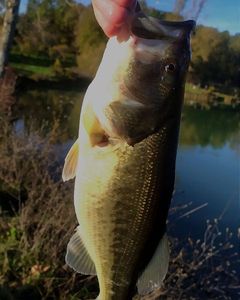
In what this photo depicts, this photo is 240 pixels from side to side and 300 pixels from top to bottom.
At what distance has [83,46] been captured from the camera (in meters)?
20.7

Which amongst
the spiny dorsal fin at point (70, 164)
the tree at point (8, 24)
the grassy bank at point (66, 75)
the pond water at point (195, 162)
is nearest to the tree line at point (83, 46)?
the grassy bank at point (66, 75)

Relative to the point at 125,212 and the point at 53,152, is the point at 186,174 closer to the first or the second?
the point at 53,152

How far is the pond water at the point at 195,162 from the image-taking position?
32.7 feet

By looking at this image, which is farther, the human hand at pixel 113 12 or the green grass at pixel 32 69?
the green grass at pixel 32 69

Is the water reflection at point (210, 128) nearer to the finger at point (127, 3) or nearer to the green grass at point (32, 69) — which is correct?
the green grass at point (32, 69)

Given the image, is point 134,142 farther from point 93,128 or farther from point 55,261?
point 55,261

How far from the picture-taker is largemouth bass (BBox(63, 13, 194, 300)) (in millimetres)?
1751

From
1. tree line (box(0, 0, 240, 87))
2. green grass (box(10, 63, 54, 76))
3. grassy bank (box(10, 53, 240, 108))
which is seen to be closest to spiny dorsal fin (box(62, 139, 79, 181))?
tree line (box(0, 0, 240, 87))

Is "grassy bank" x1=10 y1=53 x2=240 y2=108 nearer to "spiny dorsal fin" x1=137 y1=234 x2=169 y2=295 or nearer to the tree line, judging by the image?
the tree line

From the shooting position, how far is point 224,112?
117 ft

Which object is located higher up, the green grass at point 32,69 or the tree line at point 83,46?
the tree line at point 83,46

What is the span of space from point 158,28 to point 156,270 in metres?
0.80

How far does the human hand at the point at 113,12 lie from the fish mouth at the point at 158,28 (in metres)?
0.04

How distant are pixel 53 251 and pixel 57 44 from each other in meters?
25.1
